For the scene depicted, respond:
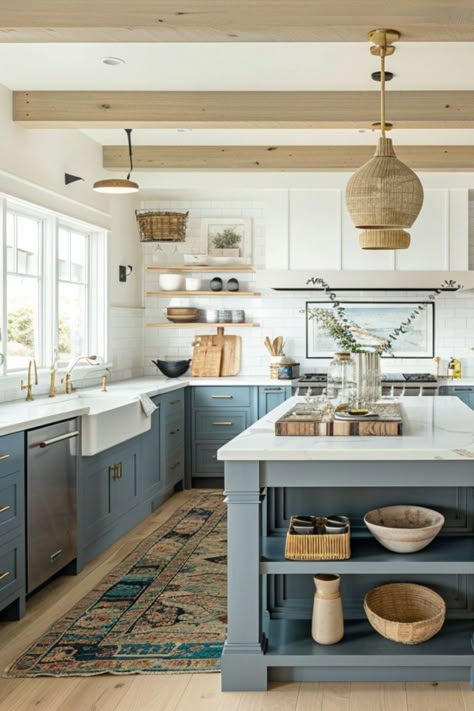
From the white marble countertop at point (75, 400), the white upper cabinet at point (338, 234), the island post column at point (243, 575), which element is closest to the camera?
the island post column at point (243, 575)

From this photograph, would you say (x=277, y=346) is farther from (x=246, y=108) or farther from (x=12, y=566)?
(x=12, y=566)

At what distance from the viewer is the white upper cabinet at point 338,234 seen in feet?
23.0

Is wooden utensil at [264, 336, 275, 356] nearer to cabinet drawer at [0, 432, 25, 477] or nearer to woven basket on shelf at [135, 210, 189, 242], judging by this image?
woven basket on shelf at [135, 210, 189, 242]

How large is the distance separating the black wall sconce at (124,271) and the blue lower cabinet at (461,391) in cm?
305

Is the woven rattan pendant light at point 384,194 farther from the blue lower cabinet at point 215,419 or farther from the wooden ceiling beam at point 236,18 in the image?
the blue lower cabinet at point 215,419

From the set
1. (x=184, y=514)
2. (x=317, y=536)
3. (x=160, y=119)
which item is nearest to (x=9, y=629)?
(x=317, y=536)

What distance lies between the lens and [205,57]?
4.13m

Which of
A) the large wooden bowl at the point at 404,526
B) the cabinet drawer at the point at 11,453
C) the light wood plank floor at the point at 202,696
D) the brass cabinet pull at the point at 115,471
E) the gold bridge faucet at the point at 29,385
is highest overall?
the gold bridge faucet at the point at 29,385

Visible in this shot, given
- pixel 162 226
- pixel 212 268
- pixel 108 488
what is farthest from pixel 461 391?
pixel 108 488

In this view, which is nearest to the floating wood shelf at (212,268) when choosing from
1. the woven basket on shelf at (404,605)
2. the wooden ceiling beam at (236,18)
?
the wooden ceiling beam at (236,18)

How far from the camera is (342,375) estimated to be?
3723 mm

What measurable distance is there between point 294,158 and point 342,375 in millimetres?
2959

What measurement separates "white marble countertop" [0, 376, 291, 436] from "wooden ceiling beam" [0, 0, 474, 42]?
1768mm

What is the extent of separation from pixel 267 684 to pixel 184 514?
3032 millimetres
